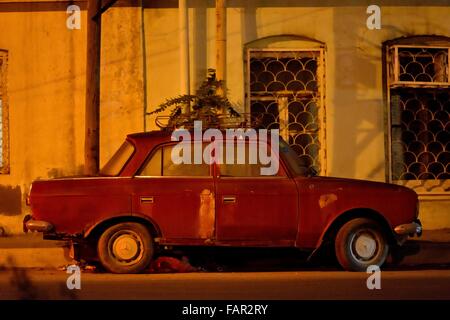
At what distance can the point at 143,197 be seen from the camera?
8883mm

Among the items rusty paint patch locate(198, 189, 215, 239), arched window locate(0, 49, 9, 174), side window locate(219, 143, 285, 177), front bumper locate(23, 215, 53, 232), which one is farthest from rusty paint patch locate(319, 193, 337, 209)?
arched window locate(0, 49, 9, 174)

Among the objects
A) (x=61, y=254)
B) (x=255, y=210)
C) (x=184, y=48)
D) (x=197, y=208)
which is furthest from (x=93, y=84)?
(x=255, y=210)

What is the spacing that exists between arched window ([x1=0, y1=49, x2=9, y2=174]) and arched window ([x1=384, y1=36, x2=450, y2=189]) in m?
6.50

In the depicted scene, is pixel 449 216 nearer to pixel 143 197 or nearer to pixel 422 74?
pixel 422 74

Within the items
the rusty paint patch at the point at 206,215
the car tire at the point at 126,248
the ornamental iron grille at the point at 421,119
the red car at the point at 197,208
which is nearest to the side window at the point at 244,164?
the red car at the point at 197,208

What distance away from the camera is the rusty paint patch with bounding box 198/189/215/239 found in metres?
8.85

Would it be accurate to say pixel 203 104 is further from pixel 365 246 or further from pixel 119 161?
pixel 365 246

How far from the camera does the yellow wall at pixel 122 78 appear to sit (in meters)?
12.7

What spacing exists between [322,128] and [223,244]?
463 centimetres

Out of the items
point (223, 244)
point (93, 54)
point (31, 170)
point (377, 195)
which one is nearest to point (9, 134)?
point (31, 170)

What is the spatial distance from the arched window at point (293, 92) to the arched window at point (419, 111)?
1217mm

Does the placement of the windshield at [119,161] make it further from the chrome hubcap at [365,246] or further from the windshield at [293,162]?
the chrome hubcap at [365,246]

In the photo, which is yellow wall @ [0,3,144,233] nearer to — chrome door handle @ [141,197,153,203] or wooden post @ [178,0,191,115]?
wooden post @ [178,0,191,115]

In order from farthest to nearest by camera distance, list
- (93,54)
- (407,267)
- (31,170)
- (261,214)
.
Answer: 1. (31,170)
2. (93,54)
3. (407,267)
4. (261,214)
